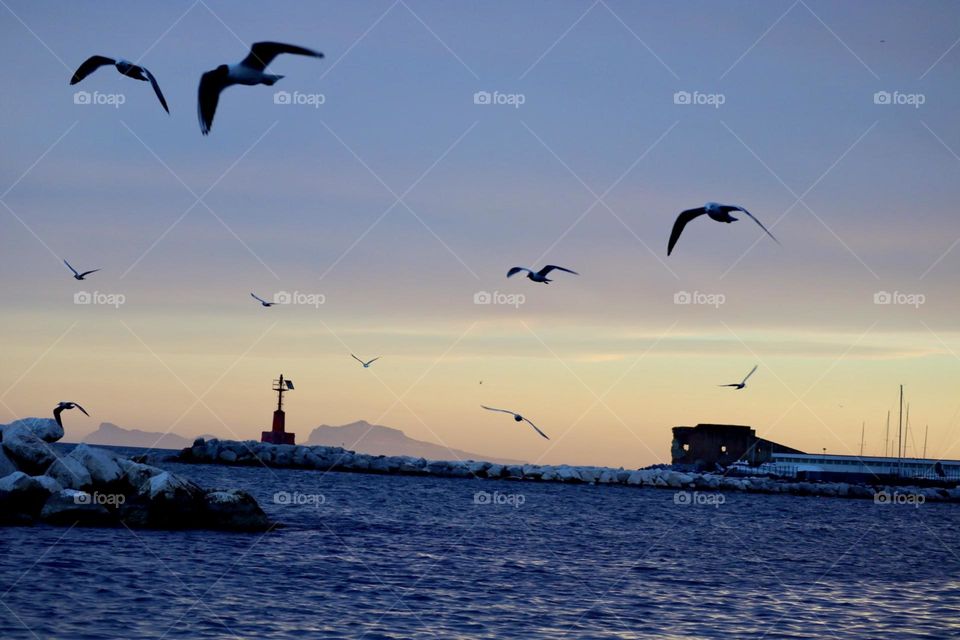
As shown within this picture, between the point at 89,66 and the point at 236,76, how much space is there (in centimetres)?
474

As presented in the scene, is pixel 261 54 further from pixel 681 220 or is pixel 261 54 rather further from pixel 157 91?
pixel 681 220

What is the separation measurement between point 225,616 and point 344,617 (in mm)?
2137

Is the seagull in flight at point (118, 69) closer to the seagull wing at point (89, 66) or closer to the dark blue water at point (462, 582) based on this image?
the seagull wing at point (89, 66)

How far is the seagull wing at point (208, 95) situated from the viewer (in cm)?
1557

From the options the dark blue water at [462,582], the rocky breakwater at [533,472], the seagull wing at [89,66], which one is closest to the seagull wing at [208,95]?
the seagull wing at [89,66]

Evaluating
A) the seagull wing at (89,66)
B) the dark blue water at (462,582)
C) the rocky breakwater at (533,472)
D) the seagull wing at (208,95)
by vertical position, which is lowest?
the dark blue water at (462,582)

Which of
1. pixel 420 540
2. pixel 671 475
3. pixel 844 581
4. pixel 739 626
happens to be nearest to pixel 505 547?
pixel 420 540

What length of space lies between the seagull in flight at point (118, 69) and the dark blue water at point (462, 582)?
890cm

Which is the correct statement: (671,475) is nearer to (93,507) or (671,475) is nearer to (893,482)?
(893,482)

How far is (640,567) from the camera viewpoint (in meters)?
31.5

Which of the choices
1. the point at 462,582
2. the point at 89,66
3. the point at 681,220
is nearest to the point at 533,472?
the point at 462,582

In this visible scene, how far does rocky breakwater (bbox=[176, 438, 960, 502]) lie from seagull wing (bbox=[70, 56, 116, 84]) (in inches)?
3303

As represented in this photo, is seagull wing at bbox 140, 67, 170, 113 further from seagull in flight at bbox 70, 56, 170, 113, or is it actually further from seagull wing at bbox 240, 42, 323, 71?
seagull wing at bbox 240, 42, 323, 71

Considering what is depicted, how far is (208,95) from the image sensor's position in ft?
52.4
